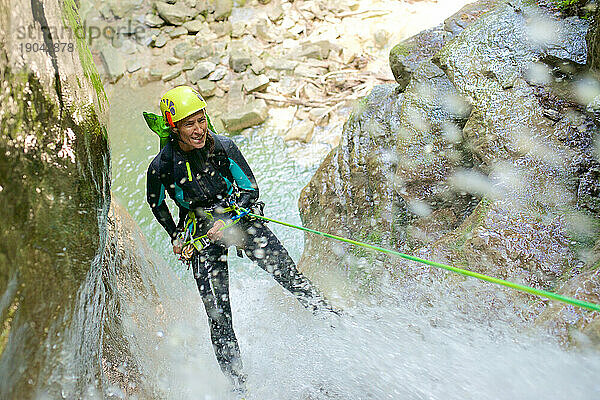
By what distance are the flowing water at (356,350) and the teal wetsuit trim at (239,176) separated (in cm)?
107

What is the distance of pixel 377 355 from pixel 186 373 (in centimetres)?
137

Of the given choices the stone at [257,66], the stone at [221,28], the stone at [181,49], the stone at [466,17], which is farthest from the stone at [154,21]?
the stone at [466,17]

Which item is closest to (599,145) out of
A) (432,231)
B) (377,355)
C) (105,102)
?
(432,231)

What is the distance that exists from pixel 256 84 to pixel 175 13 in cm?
280

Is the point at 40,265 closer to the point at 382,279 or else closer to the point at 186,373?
the point at 186,373

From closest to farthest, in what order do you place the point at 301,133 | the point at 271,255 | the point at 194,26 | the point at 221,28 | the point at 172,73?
the point at 271,255
the point at 301,133
the point at 172,73
the point at 221,28
the point at 194,26

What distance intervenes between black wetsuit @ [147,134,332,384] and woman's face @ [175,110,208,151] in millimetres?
93

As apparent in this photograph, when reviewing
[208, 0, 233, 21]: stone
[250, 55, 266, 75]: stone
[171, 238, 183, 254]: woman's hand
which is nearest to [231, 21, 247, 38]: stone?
[208, 0, 233, 21]: stone

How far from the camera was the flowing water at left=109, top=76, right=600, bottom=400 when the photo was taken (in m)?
2.31

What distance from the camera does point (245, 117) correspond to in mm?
6578

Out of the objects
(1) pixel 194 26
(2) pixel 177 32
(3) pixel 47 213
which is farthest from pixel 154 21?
(3) pixel 47 213

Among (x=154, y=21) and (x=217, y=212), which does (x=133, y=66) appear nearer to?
(x=154, y=21)

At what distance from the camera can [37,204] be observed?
201 cm
